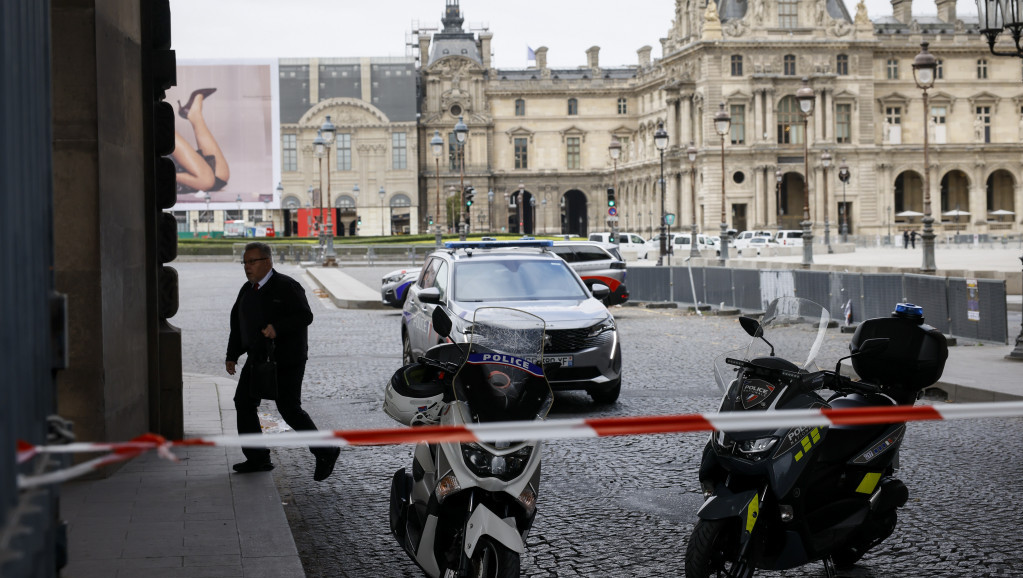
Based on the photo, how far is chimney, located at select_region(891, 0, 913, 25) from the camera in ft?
290

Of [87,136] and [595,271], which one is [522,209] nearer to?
[595,271]

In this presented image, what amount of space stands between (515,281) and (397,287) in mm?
10636

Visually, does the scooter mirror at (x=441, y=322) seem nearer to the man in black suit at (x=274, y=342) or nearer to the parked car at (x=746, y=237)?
the man in black suit at (x=274, y=342)

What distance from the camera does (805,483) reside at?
4.47 metres

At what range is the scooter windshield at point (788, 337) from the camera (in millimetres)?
4793

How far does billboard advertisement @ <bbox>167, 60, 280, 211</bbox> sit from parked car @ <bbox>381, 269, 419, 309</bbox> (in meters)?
62.3

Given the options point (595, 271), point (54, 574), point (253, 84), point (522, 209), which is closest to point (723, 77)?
point (522, 209)

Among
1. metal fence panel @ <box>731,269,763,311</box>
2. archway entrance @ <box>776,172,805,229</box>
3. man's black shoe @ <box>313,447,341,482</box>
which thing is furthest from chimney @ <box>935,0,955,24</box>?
man's black shoe @ <box>313,447,341,482</box>

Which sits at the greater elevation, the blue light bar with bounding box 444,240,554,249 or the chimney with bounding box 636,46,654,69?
the chimney with bounding box 636,46,654,69

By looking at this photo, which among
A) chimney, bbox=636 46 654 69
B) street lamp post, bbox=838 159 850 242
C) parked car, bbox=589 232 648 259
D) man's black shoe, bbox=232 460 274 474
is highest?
chimney, bbox=636 46 654 69

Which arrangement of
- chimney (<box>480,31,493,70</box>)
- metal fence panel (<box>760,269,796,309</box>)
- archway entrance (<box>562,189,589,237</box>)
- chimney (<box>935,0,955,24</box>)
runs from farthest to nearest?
chimney (<box>480,31,493,70</box>) → archway entrance (<box>562,189,589,237</box>) → chimney (<box>935,0,955,24</box>) → metal fence panel (<box>760,269,796,309</box>)

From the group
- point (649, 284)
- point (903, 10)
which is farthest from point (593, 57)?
point (649, 284)

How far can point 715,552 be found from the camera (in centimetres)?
433

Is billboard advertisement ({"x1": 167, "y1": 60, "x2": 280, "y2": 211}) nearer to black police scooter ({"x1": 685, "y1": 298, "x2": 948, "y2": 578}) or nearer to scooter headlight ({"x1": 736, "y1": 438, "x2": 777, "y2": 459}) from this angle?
black police scooter ({"x1": 685, "y1": 298, "x2": 948, "y2": 578})
